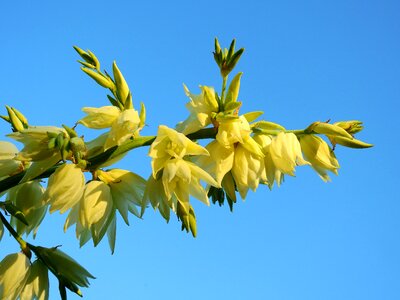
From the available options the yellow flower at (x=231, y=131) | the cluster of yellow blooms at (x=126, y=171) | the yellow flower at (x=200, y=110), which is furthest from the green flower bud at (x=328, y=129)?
the yellow flower at (x=200, y=110)

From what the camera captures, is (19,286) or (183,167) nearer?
(183,167)

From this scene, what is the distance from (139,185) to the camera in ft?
7.37

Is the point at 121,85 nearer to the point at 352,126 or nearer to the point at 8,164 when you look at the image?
the point at 8,164

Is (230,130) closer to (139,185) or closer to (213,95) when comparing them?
(213,95)

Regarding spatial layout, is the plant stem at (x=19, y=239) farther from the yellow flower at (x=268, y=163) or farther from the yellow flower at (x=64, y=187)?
the yellow flower at (x=268, y=163)

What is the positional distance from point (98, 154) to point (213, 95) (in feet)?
1.61

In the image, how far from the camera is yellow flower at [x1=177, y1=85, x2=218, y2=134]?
7.01 feet

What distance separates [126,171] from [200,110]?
0.39 meters

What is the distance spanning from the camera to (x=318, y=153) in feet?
7.38

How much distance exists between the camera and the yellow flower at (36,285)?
2.26 m

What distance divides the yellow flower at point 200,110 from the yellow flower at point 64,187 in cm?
44

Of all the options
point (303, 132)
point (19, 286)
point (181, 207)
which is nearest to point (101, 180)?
point (181, 207)

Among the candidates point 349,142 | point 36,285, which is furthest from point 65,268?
point 349,142

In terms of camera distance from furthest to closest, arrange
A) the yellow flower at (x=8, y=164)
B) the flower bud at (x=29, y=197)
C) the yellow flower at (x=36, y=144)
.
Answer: the flower bud at (x=29, y=197) < the yellow flower at (x=8, y=164) < the yellow flower at (x=36, y=144)
